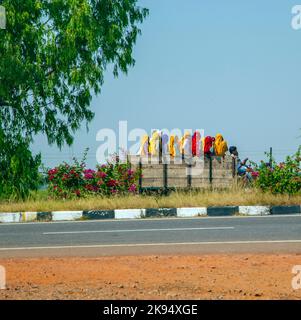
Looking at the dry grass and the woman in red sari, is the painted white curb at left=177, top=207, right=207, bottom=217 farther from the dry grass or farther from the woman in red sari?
the woman in red sari

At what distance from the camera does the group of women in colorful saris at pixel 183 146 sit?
21.8 metres

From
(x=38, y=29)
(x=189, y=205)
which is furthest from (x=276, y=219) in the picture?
(x=38, y=29)

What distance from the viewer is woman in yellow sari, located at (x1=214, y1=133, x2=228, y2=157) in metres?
22.1

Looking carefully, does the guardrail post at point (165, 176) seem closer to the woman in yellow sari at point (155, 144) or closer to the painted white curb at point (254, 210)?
the woman in yellow sari at point (155, 144)

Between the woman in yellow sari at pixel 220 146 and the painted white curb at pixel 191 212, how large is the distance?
14.9ft

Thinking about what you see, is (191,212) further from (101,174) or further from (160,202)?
(101,174)

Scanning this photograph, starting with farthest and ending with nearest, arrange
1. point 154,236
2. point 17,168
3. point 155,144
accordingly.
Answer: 1. point 17,168
2. point 155,144
3. point 154,236

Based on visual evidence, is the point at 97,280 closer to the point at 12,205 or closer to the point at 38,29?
the point at 12,205

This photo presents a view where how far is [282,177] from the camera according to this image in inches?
755

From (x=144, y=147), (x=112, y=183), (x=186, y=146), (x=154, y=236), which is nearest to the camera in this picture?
(x=154, y=236)

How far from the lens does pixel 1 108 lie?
27.0 metres

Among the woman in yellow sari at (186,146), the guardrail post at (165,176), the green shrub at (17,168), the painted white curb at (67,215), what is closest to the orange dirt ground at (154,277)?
the painted white curb at (67,215)

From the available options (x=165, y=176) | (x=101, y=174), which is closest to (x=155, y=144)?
(x=165, y=176)

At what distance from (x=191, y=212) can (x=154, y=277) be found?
363 inches
